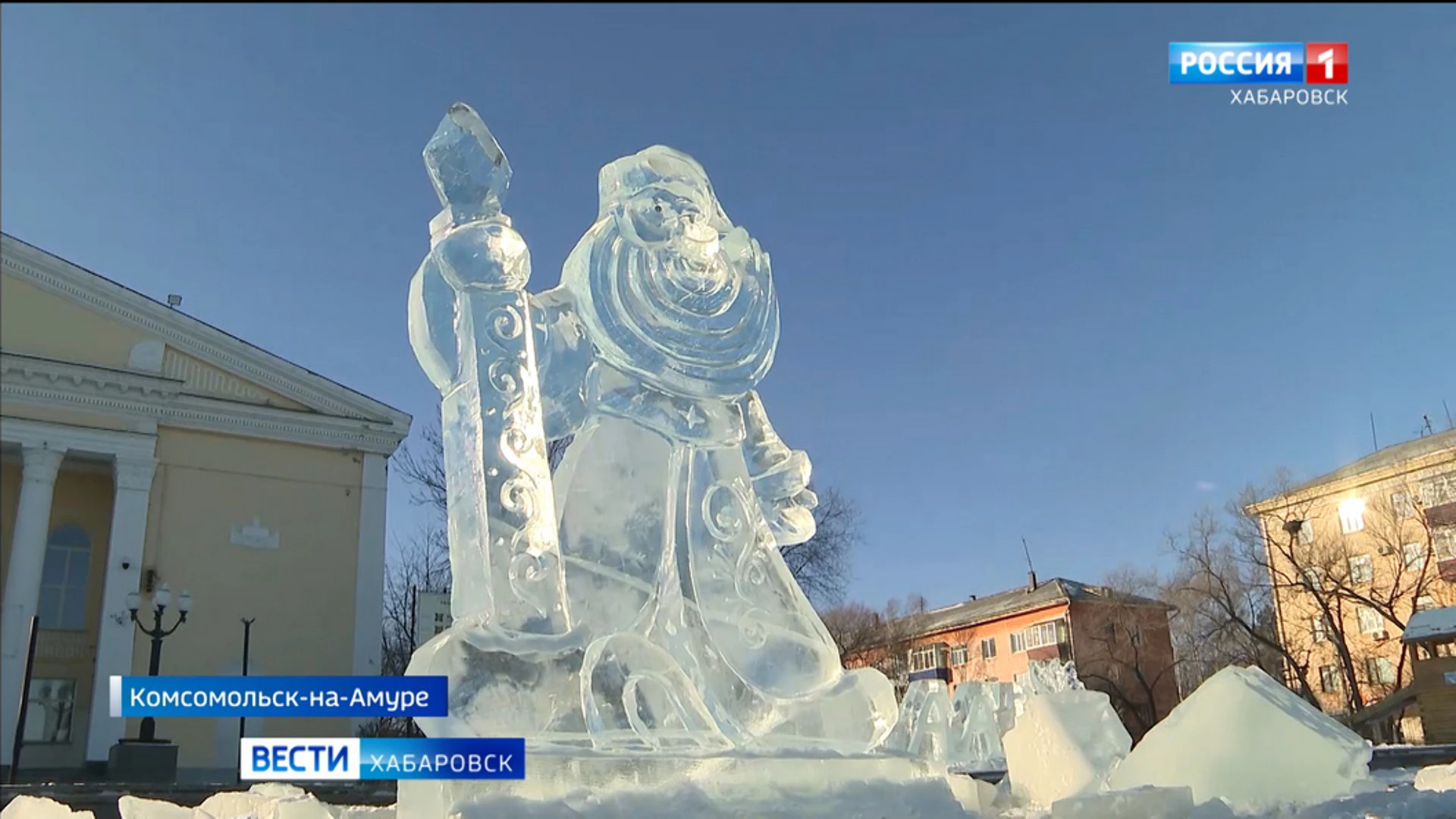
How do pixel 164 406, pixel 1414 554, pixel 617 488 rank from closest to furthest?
pixel 617 488, pixel 1414 554, pixel 164 406

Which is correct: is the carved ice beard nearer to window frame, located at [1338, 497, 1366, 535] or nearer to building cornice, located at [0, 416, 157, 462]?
window frame, located at [1338, 497, 1366, 535]

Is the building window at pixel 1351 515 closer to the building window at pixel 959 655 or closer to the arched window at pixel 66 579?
the building window at pixel 959 655

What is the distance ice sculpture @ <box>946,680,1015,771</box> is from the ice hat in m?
3.41

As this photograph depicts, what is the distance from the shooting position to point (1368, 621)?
22.3 meters

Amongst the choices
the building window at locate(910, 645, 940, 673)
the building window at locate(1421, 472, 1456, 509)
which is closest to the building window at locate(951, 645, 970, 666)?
the building window at locate(910, 645, 940, 673)

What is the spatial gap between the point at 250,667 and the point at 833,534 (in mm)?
11662

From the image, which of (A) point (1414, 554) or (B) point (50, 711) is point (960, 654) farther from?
(B) point (50, 711)

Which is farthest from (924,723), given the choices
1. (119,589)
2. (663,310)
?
(119,589)

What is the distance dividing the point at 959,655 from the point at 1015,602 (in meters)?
3.06

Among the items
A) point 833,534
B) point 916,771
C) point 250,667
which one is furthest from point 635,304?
point 250,667

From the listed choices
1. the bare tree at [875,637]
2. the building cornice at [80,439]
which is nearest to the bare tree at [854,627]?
the bare tree at [875,637]

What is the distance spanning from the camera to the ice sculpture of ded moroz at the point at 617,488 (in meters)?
3.87

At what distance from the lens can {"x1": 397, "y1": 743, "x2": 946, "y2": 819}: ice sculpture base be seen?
136 inches

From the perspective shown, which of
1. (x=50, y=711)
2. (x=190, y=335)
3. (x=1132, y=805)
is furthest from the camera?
(x=190, y=335)
